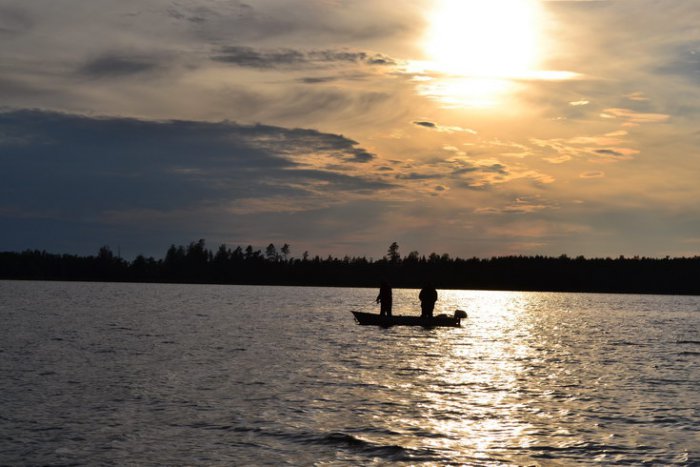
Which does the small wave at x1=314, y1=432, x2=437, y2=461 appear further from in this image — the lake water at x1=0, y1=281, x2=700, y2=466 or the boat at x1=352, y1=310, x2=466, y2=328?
the boat at x1=352, y1=310, x2=466, y2=328

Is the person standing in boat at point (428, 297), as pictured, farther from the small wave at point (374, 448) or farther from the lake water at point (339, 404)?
the small wave at point (374, 448)

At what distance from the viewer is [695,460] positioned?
733 inches

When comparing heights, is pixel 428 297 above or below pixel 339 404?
above

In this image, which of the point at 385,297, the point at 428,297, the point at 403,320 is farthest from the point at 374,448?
the point at 403,320

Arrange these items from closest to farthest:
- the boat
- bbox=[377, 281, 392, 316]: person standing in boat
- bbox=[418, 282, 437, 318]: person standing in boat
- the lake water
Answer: the lake water, bbox=[418, 282, 437, 318]: person standing in boat, bbox=[377, 281, 392, 316]: person standing in boat, the boat

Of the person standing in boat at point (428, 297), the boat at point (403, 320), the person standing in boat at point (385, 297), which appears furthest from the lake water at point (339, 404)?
the boat at point (403, 320)

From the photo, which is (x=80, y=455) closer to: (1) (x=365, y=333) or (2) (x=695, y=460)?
(2) (x=695, y=460)

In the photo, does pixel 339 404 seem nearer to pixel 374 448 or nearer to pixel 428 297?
pixel 374 448

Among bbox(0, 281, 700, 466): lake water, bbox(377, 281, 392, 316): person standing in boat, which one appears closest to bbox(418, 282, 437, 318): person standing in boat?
bbox(377, 281, 392, 316): person standing in boat

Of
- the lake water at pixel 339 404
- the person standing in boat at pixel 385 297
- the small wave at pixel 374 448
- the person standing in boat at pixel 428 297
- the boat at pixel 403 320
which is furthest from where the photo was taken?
the boat at pixel 403 320

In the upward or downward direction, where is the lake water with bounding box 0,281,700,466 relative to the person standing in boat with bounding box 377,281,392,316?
downward

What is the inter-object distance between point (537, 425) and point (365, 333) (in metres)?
34.9

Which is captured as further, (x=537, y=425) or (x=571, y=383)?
(x=571, y=383)

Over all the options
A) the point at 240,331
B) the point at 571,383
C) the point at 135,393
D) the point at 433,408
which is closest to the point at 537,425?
the point at 433,408
